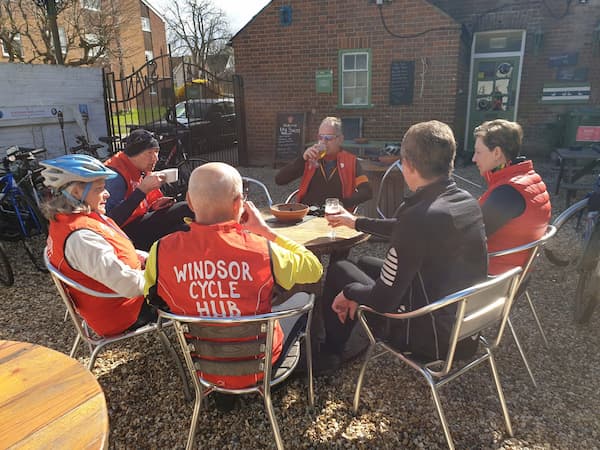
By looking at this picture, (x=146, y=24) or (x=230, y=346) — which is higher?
(x=146, y=24)

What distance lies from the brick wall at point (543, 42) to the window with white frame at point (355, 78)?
2.90 m

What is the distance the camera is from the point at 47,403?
1.13m

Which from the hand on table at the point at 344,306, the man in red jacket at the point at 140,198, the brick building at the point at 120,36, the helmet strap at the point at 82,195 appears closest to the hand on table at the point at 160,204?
the man in red jacket at the point at 140,198

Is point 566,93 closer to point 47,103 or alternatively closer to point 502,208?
point 502,208

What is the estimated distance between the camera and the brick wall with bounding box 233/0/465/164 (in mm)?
8703

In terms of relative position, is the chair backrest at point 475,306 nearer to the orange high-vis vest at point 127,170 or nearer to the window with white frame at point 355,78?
the orange high-vis vest at point 127,170

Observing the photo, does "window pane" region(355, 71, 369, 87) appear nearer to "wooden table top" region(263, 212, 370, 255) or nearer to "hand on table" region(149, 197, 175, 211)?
"hand on table" region(149, 197, 175, 211)

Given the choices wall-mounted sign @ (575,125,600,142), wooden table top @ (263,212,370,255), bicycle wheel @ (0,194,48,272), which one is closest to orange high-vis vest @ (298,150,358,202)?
wooden table top @ (263,212,370,255)

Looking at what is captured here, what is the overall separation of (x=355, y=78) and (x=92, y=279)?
8.50 m

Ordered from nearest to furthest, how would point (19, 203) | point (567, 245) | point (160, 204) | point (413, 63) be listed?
point (160, 204) < point (567, 245) < point (19, 203) < point (413, 63)

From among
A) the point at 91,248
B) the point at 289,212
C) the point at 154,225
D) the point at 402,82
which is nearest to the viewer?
the point at 91,248

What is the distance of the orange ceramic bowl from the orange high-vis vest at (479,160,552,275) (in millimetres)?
1130

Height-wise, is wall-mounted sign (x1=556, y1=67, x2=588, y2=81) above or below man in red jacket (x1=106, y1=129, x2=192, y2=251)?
above

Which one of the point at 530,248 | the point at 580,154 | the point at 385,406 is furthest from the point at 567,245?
the point at 385,406
